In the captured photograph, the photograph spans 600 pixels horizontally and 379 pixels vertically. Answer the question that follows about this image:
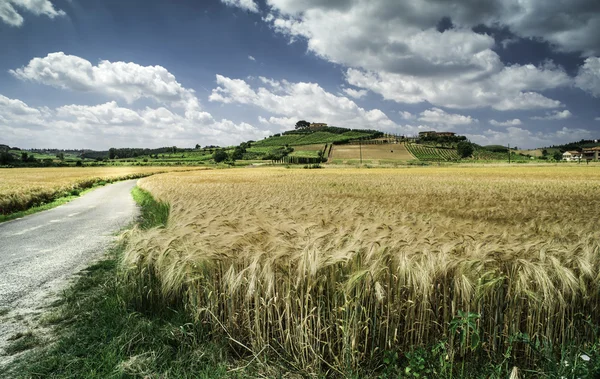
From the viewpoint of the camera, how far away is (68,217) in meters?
16.3

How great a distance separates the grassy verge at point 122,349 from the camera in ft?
10.8

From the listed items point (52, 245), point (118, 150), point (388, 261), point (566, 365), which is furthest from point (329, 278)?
point (118, 150)

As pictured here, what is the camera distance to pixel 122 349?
3576 millimetres

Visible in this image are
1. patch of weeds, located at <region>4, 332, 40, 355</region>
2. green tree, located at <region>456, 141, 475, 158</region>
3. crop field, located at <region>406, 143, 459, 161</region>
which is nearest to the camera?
patch of weeds, located at <region>4, 332, 40, 355</region>

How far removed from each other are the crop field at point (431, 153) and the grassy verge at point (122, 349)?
135368 millimetres

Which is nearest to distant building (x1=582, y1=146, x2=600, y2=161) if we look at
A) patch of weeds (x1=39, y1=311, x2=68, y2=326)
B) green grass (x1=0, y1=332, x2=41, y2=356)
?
patch of weeds (x1=39, y1=311, x2=68, y2=326)

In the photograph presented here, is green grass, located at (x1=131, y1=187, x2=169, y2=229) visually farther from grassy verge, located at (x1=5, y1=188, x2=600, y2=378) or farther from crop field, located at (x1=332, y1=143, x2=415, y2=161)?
crop field, located at (x1=332, y1=143, x2=415, y2=161)

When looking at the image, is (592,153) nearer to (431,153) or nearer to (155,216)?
(431,153)

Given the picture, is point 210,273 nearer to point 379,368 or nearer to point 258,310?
point 258,310

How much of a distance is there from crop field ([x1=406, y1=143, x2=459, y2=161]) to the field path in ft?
425

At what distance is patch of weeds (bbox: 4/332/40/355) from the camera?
3.95m

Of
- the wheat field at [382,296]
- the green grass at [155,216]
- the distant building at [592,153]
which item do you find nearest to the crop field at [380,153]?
the green grass at [155,216]

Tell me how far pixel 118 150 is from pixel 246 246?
210 metres

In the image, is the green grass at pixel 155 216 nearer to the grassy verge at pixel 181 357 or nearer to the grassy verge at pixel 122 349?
the grassy verge at pixel 122 349
